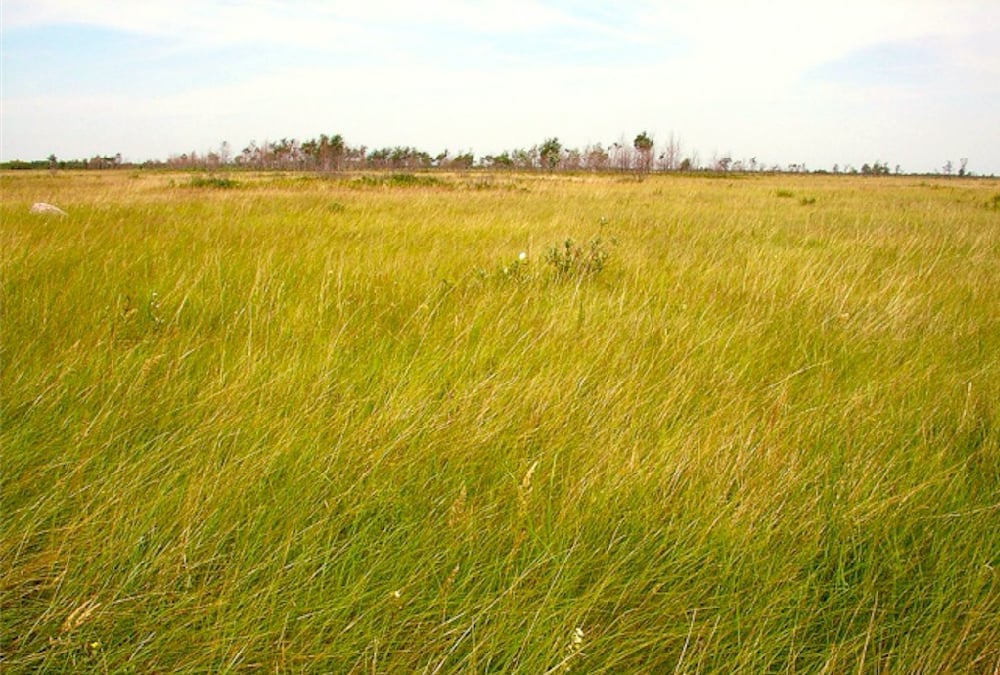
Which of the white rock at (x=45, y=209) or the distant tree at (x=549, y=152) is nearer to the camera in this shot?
the white rock at (x=45, y=209)

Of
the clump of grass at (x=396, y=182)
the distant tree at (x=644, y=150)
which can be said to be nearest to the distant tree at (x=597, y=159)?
the distant tree at (x=644, y=150)

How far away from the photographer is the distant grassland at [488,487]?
991 millimetres

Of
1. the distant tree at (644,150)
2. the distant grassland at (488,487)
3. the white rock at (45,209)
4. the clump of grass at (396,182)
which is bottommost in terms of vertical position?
the distant grassland at (488,487)

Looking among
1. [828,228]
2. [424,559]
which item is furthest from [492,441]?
[828,228]

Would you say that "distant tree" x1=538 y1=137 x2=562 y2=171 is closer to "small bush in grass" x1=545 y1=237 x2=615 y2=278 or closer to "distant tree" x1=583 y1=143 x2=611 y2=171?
"distant tree" x1=583 y1=143 x2=611 y2=171

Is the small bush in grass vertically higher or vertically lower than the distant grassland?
higher

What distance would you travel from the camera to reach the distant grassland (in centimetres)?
99

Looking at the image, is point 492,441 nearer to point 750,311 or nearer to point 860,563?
point 860,563

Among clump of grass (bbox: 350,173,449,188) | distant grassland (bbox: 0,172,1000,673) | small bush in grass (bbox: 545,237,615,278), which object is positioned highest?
clump of grass (bbox: 350,173,449,188)

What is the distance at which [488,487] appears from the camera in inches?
53.1

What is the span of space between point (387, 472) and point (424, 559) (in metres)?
0.30

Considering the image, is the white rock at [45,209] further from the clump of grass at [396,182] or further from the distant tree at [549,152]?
the distant tree at [549,152]

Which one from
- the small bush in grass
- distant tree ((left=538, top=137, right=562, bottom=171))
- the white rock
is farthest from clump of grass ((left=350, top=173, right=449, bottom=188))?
distant tree ((left=538, top=137, right=562, bottom=171))

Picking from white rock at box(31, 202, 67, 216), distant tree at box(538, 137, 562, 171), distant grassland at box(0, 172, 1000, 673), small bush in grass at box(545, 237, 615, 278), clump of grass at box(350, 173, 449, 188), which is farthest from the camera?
distant tree at box(538, 137, 562, 171)
